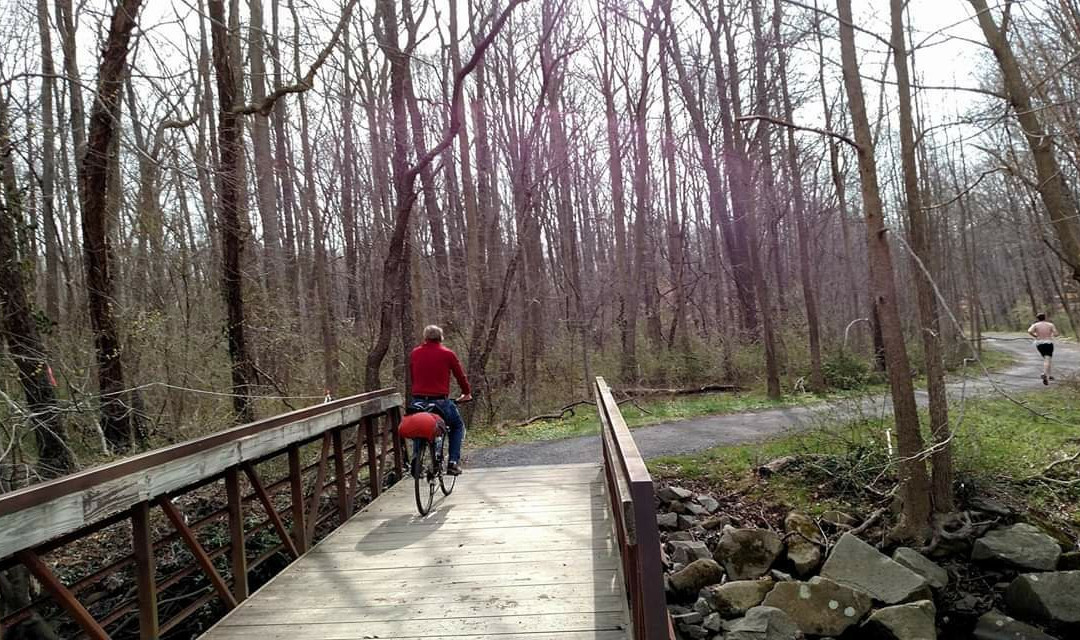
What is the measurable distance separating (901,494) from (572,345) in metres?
12.2

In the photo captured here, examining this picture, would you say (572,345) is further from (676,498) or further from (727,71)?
(676,498)

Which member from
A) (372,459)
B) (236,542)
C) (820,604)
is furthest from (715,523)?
(236,542)

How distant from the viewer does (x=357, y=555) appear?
5.31 metres

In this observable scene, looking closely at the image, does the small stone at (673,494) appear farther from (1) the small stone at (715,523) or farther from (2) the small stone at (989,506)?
(2) the small stone at (989,506)

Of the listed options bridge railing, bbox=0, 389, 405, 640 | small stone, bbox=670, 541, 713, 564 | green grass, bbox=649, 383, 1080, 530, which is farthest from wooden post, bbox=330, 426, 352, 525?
green grass, bbox=649, 383, 1080, 530

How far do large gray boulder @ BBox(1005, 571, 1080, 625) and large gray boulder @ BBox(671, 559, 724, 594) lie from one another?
3.14 m

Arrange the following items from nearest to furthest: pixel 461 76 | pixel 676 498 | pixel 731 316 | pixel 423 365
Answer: pixel 423 365
pixel 676 498
pixel 461 76
pixel 731 316

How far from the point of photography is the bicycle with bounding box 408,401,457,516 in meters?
6.50

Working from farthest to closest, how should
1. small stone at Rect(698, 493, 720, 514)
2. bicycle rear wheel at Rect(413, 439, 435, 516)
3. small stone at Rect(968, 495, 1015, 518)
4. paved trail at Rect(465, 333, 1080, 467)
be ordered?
paved trail at Rect(465, 333, 1080, 467)
small stone at Rect(698, 493, 720, 514)
small stone at Rect(968, 495, 1015, 518)
bicycle rear wheel at Rect(413, 439, 435, 516)

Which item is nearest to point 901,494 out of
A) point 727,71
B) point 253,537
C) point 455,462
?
point 455,462

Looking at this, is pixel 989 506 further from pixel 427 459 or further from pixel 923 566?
pixel 427 459

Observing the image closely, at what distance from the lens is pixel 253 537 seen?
8445 millimetres

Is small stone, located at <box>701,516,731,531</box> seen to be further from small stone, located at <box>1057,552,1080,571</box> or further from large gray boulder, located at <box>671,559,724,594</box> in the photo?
small stone, located at <box>1057,552,1080,571</box>

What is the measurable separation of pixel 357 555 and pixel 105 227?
7.08 m
